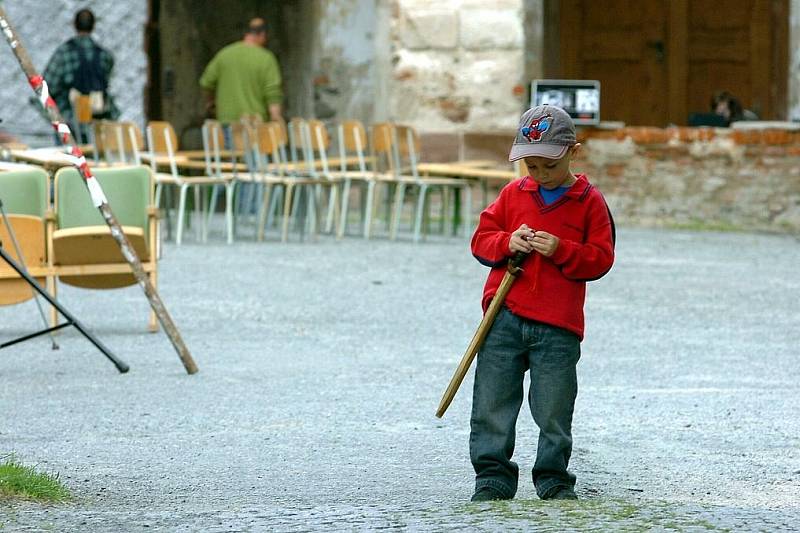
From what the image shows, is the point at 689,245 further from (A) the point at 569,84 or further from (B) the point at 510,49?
(B) the point at 510,49

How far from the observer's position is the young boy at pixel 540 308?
523cm

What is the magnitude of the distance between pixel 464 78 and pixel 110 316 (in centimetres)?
747

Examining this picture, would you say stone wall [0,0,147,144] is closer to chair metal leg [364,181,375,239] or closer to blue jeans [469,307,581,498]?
chair metal leg [364,181,375,239]

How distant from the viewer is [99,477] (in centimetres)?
579

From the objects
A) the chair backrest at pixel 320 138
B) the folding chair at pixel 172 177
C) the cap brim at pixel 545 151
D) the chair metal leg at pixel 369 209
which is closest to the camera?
the cap brim at pixel 545 151

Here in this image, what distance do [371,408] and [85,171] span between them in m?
1.75

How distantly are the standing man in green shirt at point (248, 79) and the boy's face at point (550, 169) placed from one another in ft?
35.9

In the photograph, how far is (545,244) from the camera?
517 cm

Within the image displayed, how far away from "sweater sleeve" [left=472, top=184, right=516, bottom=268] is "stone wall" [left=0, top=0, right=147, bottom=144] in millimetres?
14600

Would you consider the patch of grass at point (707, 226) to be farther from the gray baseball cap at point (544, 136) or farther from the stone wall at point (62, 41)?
the gray baseball cap at point (544, 136)

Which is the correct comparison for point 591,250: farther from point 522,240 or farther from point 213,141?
point 213,141

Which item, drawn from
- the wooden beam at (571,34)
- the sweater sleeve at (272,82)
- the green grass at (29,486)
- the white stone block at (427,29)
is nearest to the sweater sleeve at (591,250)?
the green grass at (29,486)

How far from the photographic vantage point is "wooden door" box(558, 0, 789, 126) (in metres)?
18.3

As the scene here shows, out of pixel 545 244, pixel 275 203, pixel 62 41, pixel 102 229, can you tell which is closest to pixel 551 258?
pixel 545 244
